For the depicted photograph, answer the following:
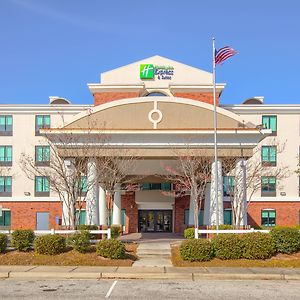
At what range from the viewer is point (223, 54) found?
25.1 m

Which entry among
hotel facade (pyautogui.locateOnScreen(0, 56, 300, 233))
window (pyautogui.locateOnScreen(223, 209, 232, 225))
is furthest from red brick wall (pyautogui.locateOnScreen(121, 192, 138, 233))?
window (pyautogui.locateOnScreen(223, 209, 232, 225))

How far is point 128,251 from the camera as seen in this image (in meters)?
20.8

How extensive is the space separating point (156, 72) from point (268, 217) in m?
19.1

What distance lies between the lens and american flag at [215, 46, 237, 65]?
24.9m

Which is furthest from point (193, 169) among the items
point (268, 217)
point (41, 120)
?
point (41, 120)

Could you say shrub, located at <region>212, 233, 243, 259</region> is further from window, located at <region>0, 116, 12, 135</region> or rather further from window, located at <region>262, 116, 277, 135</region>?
window, located at <region>0, 116, 12, 135</region>

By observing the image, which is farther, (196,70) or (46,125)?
(46,125)

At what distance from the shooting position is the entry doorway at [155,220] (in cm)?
Answer: 4762

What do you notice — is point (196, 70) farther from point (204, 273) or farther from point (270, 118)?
point (204, 273)

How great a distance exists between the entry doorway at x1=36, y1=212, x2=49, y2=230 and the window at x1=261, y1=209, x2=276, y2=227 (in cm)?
2288

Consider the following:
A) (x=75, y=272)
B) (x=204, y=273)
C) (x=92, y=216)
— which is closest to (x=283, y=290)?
(x=204, y=273)

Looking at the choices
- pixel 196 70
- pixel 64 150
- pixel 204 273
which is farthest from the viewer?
pixel 196 70

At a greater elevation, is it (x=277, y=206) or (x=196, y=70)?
(x=196, y=70)

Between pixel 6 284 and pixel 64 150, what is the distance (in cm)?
1283
